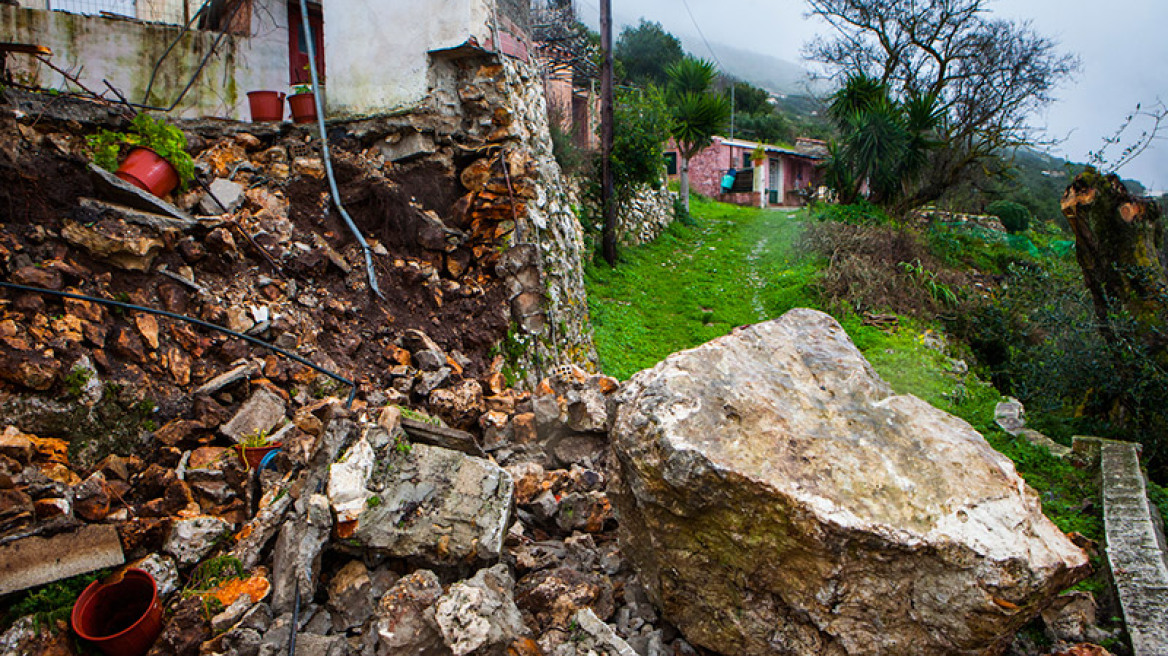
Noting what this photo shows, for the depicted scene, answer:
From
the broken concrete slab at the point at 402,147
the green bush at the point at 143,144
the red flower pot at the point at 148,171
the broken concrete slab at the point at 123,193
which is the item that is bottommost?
the broken concrete slab at the point at 123,193

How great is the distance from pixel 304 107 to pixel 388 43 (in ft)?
3.53

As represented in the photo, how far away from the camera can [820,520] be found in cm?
246

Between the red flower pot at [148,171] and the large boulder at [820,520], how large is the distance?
4165mm

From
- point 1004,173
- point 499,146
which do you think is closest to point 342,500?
point 499,146

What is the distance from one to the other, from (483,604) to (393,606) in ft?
1.38

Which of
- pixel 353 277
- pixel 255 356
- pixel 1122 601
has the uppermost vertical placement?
pixel 353 277

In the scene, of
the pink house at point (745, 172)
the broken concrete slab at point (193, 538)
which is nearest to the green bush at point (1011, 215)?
the pink house at point (745, 172)

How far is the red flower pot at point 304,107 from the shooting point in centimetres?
624

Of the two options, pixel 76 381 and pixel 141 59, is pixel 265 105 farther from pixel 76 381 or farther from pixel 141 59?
pixel 76 381

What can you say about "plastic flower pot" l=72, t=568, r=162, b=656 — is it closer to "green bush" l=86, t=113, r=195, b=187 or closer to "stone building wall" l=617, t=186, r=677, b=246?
"green bush" l=86, t=113, r=195, b=187

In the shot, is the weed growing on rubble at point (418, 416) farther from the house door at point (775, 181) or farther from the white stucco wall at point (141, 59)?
the house door at point (775, 181)

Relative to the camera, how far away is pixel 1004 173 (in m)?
16.3

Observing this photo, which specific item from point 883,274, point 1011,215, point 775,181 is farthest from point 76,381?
point 775,181

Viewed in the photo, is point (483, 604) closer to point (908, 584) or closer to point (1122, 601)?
point (908, 584)
